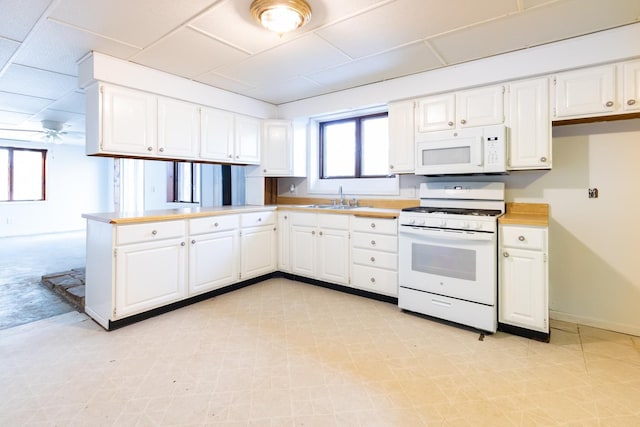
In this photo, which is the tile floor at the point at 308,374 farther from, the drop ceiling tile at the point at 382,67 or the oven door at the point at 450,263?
the drop ceiling tile at the point at 382,67

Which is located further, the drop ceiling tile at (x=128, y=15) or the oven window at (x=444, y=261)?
the oven window at (x=444, y=261)

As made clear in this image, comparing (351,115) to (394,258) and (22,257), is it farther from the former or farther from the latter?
(22,257)

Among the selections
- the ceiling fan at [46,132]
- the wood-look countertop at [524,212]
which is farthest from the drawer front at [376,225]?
the ceiling fan at [46,132]

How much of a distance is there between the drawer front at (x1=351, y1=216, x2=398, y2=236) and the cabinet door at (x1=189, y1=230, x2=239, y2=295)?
1335 millimetres

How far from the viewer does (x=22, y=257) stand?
526 cm

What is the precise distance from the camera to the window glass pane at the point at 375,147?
396cm

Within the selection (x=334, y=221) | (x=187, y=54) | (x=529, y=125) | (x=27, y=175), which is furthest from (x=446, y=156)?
(x=27, y=175)

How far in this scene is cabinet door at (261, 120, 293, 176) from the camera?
13.8ft

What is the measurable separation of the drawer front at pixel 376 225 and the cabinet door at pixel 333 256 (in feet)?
0.56

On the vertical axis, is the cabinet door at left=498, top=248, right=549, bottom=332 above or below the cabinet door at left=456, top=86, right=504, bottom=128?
below

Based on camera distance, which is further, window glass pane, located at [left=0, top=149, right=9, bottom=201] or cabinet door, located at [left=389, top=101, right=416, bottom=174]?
window glass pane, located at [left=0, top=149, right=9, bottom=201]

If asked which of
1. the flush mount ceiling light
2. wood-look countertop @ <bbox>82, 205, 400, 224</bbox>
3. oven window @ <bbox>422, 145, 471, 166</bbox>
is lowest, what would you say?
wood-look countertop @ <bbox>82, 205, 400, 224</bbox>

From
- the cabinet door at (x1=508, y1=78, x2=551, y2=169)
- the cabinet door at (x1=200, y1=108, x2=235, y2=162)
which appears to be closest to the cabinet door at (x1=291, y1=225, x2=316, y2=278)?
the cabinet door at (x1=200, y1=108, x2=235, y2=162)

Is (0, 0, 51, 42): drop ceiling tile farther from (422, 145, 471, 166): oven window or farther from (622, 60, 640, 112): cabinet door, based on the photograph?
(622, 60, 640, 112): cabinet door
